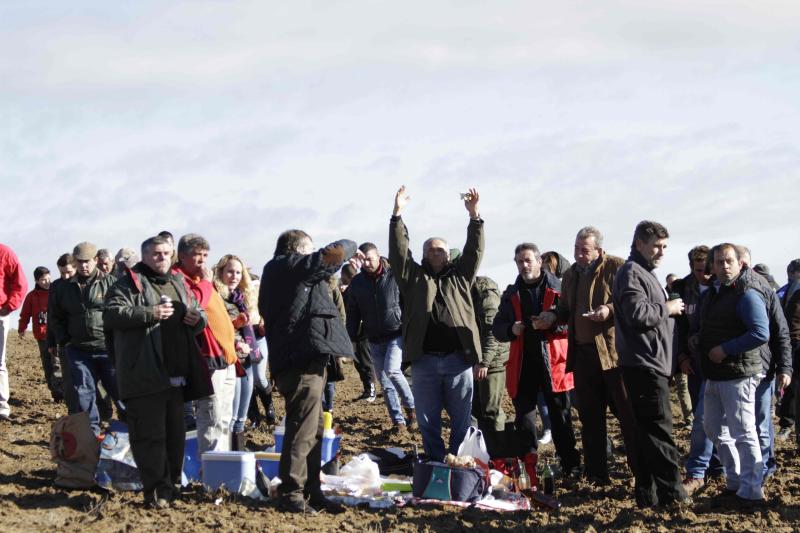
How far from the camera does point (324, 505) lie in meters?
7.93

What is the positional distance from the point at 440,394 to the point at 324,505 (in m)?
1.76

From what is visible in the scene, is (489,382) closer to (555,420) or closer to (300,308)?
(555,420)

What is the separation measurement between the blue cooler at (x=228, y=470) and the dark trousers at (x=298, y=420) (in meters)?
0.64

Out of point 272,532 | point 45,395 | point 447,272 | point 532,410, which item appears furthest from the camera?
point 45,395

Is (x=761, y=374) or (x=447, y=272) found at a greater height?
(x=447, y=272)

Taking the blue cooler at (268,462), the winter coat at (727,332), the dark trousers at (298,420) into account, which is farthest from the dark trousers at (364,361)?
the winter coat at (727,332)

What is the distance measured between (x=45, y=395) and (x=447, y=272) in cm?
836

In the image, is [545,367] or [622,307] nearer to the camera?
[622,307]

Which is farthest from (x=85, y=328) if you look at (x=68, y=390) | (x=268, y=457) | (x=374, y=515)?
(x=374, y=515)

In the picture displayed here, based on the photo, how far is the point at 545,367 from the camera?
9.75 m

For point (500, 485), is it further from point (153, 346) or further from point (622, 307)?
point (153, 346)

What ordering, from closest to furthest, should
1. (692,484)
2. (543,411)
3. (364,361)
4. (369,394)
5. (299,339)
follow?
(299,339) < (692,484) < (543,411) < (364,361) < (369,394)

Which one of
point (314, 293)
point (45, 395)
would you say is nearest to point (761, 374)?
point (314, 293)

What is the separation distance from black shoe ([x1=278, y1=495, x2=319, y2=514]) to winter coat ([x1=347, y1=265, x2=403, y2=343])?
451 centimetres
